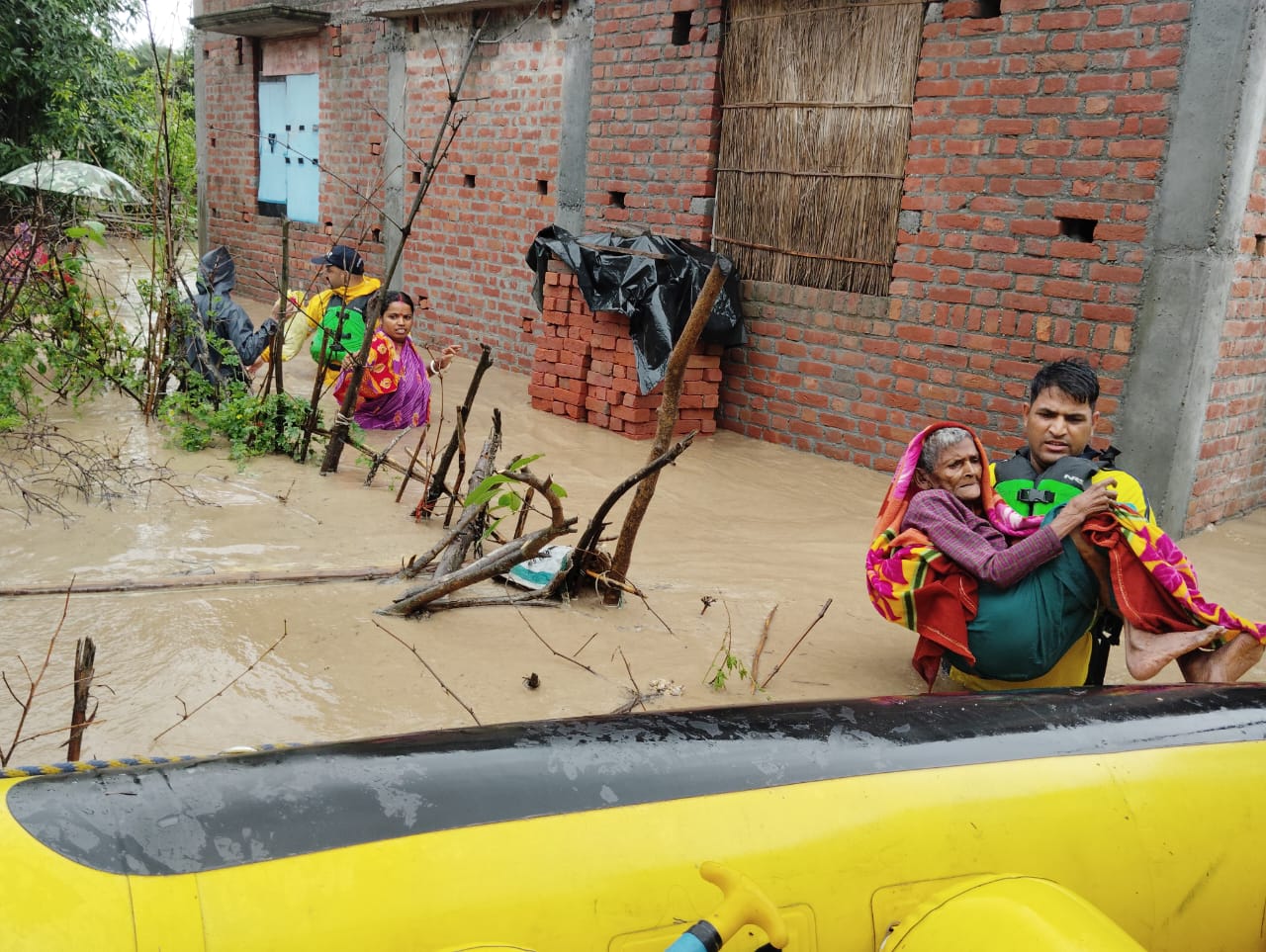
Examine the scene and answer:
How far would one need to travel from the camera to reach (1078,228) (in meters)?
Result: 5.17

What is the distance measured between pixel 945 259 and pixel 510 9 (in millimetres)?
4811

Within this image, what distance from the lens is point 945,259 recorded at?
18.5ft

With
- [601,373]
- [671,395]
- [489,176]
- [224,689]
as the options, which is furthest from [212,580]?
[489,176]

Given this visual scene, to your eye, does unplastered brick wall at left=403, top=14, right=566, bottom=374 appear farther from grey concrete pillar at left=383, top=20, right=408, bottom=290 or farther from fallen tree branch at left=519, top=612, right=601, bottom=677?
fallen tree branch at left=519, top=612, right=601, bottom=677

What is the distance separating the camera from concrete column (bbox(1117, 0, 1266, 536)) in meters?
4.50

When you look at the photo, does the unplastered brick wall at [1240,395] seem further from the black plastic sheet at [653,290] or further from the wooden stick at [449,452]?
the wooden stick at [449,452]

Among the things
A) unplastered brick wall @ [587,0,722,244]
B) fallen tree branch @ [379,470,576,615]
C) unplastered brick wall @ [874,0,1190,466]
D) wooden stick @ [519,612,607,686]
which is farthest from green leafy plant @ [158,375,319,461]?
unplastered brick wall @ [874,0,1190,466]

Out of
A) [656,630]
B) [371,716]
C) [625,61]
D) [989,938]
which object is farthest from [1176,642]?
[625,61]

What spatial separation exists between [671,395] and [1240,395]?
3474 mm

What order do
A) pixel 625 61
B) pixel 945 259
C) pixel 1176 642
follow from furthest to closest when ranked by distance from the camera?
1. pixel 625 61
2. pixel 945 259
3. pixel 1176 642

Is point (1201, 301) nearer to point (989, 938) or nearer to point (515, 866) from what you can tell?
point (989, 938)

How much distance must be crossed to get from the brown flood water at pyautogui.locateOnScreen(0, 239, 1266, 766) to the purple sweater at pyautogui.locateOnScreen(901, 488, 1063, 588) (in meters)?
0.58

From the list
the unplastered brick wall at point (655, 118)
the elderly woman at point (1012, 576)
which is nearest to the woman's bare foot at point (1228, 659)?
the elderly woman at point (1012, 576)

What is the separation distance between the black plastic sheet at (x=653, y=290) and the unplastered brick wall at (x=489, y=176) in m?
1.88
